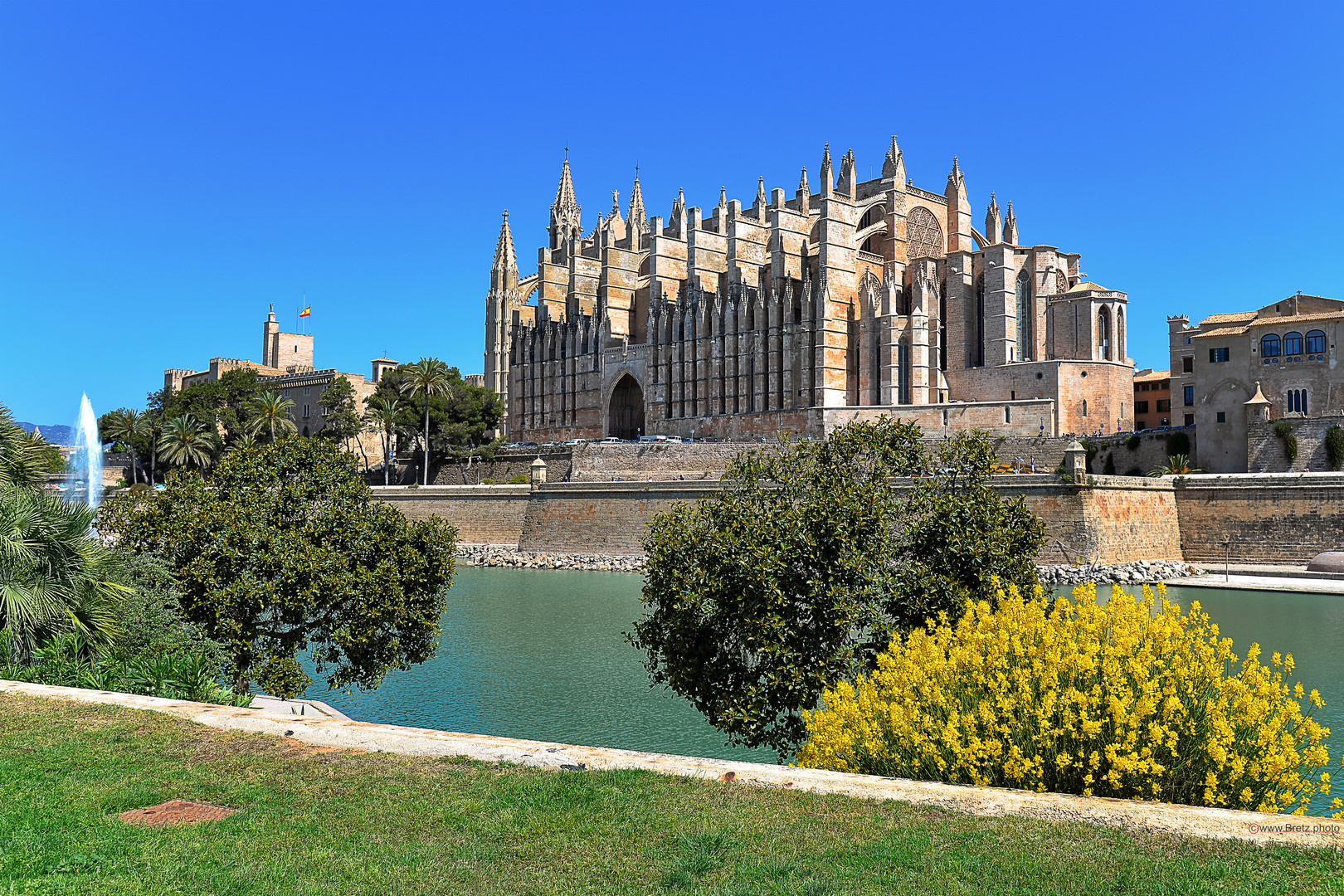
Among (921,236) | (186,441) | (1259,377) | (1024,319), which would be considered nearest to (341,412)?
(186,441)

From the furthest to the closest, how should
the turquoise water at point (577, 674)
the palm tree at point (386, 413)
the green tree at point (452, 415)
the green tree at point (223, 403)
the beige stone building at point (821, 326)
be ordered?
the green tree at point (223, 403) → the green tree at point (452, 415) → the palm tree at point (386, 413) → the beige stone building at point (821, 326) → the turquoise water at point (577, 674)

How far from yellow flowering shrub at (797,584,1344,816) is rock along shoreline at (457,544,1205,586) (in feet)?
70.9

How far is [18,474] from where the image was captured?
12055mm

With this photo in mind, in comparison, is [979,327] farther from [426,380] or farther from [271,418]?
[271,418]

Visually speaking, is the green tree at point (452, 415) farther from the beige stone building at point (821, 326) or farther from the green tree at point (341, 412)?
the beige stone building at point (821, 326)

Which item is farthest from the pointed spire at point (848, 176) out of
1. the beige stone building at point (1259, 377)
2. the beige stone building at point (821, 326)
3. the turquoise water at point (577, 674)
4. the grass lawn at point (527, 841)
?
the grass lawn at point (527, 841)

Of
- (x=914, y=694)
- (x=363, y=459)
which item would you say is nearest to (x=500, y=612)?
(x=914, y=694)

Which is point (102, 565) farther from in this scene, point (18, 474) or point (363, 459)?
point (363, 459)

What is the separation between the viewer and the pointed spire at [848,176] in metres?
58.7

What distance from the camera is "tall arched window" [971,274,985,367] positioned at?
52812mm

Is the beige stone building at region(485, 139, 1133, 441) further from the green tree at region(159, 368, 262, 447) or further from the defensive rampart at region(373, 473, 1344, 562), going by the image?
the green tree at region(159, 368, 262, 447)

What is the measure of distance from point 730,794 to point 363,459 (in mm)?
68319

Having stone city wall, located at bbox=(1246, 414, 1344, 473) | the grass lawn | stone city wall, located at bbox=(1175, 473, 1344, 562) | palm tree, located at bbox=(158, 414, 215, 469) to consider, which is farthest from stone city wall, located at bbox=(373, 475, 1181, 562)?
the grass lawn

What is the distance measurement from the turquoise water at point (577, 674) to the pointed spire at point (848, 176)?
33.1 meters
